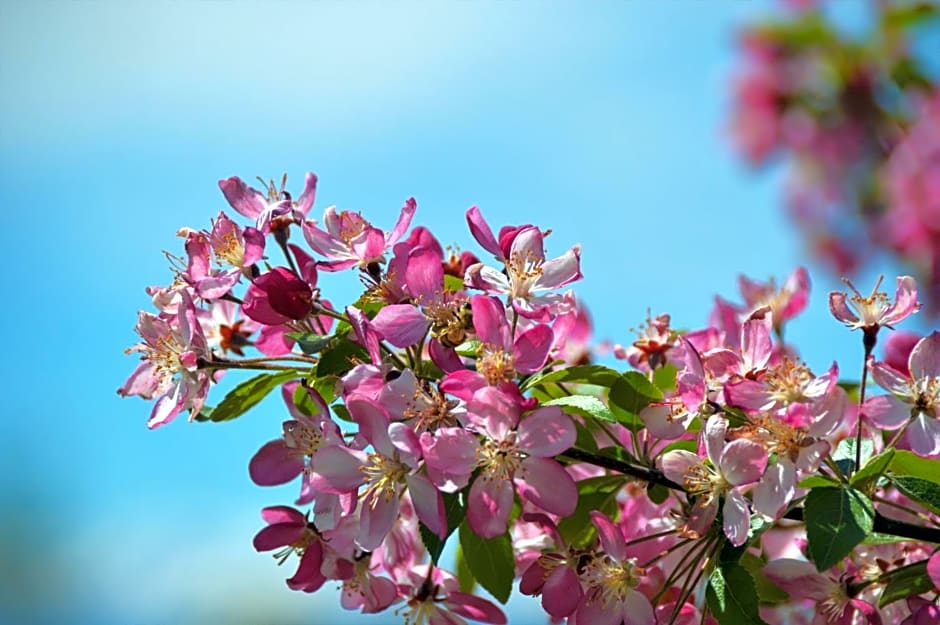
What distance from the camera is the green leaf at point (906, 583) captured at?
122 centimetres

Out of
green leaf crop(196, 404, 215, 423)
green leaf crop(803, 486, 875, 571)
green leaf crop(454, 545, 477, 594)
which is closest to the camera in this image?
green leaf crop(803, 486, 875, 571)

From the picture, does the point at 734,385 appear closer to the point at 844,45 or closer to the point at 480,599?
the point at 480,599

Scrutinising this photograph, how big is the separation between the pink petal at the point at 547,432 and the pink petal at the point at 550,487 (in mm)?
36

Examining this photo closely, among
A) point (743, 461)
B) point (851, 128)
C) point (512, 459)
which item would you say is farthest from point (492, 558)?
point (851, 128)

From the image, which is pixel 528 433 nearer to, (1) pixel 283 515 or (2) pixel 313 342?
(2) pixel 313 342

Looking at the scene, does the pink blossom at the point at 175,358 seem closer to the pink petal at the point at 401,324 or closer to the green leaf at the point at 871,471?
the pink petal at the point at 401,324

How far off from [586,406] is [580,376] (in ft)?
0.25

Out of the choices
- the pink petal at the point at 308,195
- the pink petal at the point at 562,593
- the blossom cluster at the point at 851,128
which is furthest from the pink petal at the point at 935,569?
the blossom cluster at the point at 851,128

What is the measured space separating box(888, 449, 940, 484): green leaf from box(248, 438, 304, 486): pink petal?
680mm

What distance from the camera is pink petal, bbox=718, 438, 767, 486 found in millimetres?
1095

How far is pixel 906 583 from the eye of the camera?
48.5 inches

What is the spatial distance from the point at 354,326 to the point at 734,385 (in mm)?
403

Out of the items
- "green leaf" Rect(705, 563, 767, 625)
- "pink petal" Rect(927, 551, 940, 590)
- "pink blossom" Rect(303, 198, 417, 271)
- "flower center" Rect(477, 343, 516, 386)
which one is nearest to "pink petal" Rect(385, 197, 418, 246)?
"pink blossom" Rect(303, 198, 417, 271)

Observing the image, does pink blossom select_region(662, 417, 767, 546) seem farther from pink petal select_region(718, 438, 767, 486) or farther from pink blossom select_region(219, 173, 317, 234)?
pink blossom select_region(219, 173, 317, 234)
